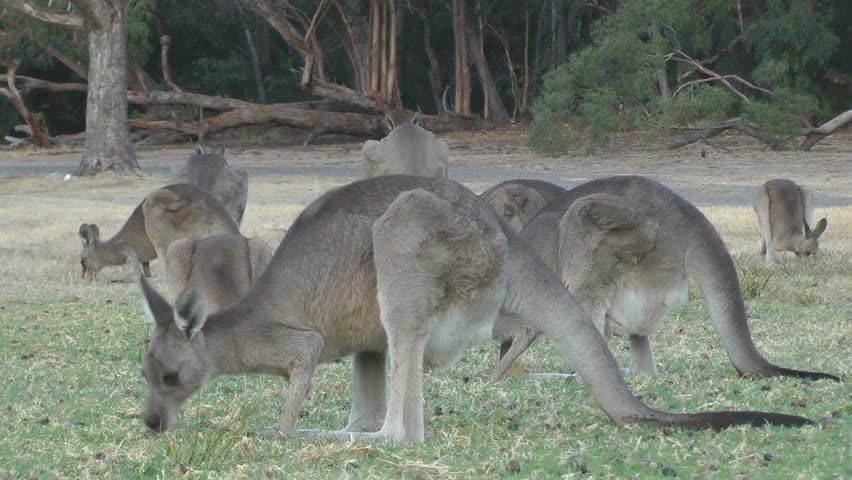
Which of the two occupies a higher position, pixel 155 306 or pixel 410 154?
pixel 410 154

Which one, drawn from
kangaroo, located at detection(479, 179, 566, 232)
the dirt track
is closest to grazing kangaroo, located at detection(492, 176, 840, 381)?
kangaroo, located at detection(479, 179, 566, 232)

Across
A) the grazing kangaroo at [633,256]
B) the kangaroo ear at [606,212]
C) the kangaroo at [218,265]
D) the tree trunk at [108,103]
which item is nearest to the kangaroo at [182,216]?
the kangaroo at [218,265]

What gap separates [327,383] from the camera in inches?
222

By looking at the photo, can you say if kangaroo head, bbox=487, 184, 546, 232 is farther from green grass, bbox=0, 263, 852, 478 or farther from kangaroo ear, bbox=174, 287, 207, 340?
kangaroo ear, bbox=174, 287, 207, 340

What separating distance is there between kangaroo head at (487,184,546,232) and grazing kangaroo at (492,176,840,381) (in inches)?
65.5

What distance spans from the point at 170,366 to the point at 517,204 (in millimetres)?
3691

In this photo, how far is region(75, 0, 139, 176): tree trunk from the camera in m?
18.5

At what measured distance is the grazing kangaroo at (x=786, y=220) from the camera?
31.7 ft

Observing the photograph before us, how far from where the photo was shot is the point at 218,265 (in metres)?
6.99

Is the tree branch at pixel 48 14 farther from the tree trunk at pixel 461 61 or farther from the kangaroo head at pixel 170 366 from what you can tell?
the kangaroo head at pixel 170 366

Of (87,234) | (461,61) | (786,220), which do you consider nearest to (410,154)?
(87,234)

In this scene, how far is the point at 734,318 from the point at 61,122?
28536mm

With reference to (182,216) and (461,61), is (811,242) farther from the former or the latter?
(461,61)

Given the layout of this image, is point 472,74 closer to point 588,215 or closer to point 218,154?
point 218,154
